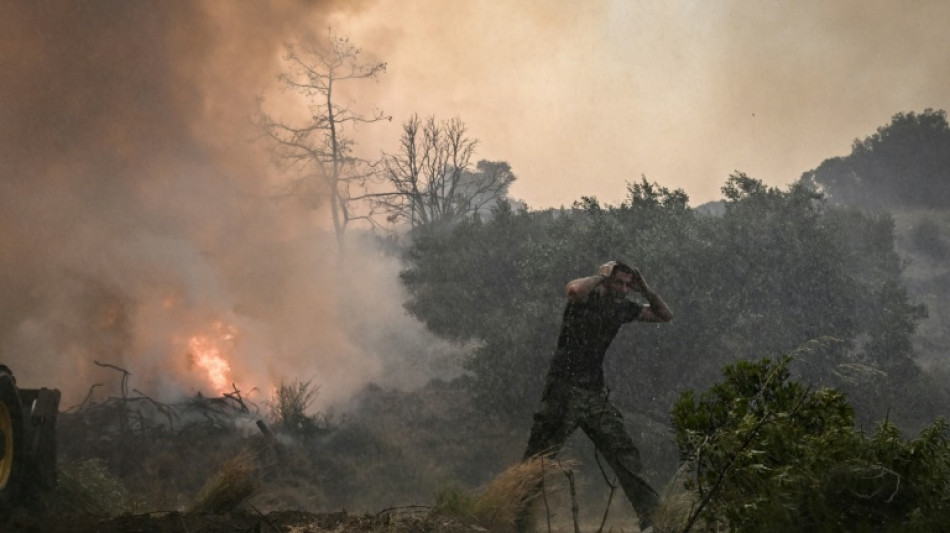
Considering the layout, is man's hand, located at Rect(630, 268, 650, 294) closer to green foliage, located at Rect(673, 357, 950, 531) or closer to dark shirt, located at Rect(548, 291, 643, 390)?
dark shirt, located at Rect(548, 291, 643, 390)

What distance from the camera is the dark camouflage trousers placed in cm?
614

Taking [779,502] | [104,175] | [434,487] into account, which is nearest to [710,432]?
[779,502]

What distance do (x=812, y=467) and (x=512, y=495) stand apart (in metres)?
3.25

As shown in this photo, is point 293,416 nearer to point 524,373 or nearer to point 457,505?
point 524,373

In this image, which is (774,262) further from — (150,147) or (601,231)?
(150,147)

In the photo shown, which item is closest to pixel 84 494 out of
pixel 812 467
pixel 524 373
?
pixel 812 467

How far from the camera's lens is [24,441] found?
24.7 feet

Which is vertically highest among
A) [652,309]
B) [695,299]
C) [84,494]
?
[695,299]

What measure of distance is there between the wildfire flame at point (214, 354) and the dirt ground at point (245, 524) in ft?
37.9

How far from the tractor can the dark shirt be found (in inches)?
196

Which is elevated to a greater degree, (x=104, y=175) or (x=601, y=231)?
(x=104, y=175)

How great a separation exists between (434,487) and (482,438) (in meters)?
2.64

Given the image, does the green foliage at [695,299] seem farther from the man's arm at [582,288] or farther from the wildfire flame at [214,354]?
the man's arm at [582,288]

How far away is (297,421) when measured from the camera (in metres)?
15.7
